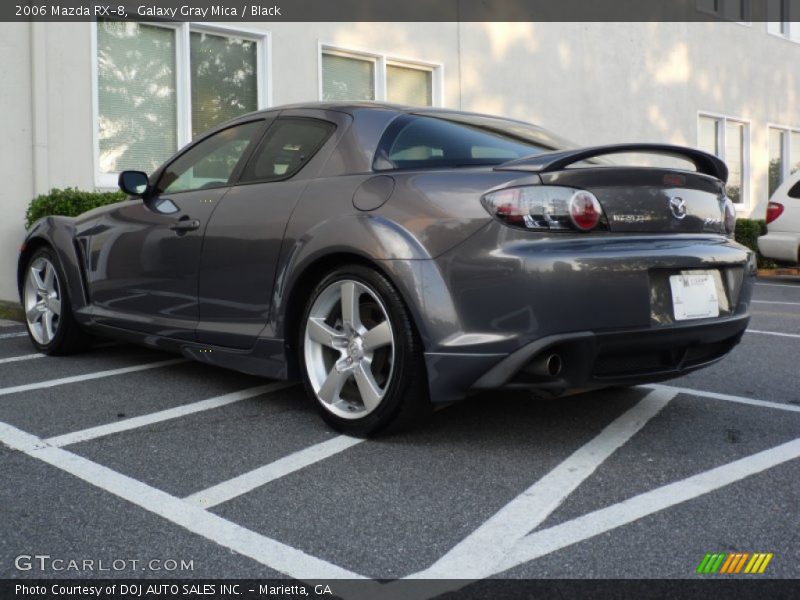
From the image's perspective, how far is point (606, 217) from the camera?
3.31 m

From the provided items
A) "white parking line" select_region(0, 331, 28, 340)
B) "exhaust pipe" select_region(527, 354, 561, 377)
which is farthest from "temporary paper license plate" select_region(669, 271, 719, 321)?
"white parking line" select_region(0, 331, 28, 340)

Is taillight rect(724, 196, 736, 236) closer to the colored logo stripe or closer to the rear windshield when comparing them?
the rear windshield

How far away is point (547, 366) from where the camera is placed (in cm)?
321

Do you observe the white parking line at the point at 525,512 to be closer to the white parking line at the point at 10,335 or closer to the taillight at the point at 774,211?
the white parking line at the point at 10,335

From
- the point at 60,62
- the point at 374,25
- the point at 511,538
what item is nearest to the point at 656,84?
the point at 374,25

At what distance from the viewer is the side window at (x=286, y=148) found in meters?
4.10

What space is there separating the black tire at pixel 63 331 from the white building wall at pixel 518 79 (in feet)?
9.01

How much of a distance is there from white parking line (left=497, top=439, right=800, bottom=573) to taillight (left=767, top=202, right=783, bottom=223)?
9.42 meters

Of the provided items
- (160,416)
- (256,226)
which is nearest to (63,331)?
(160,416)

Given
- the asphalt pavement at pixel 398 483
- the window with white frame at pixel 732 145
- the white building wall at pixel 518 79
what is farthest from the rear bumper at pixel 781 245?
the asphalt pavement at pixel 398 483

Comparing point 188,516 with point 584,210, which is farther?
point 584,210

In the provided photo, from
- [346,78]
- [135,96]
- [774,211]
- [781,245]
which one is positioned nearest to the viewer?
[135,96]

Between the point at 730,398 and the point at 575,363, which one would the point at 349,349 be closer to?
the point at 575,363

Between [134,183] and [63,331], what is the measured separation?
1174 millimetres
